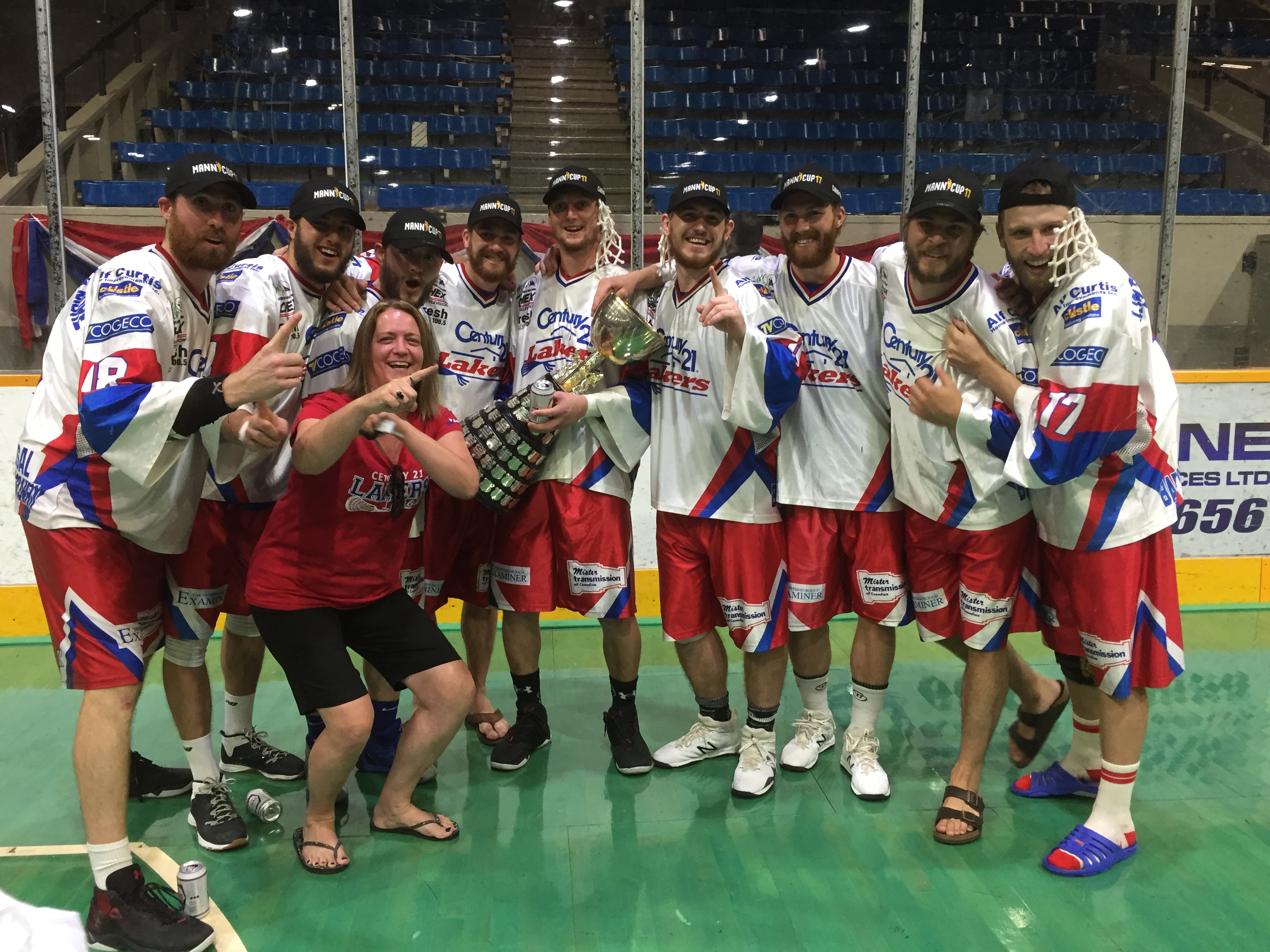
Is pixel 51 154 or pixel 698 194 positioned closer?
pixel 698 194

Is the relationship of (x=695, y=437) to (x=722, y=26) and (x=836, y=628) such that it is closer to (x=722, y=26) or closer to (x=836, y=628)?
(x=836, y=628)

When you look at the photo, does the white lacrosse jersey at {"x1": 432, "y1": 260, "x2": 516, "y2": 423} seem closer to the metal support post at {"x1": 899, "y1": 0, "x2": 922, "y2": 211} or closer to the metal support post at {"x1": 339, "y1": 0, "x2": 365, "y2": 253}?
the metal support post at {"x1": 339, "y1": 0, "x2": 365, "y2": 253}

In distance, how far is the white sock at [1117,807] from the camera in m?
2.62

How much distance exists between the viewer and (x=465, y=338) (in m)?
3.14

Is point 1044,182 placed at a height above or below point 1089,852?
above

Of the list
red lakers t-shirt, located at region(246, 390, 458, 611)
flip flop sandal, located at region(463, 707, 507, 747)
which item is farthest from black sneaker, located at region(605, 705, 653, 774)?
red lakers t-shirt, located at region(246, 390, 458, 611)

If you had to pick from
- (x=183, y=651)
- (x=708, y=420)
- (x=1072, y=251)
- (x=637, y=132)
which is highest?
(x=637, y=132)

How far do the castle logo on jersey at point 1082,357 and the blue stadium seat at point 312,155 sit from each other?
11.2 ft

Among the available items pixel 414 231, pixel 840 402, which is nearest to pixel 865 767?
pixel 840 402

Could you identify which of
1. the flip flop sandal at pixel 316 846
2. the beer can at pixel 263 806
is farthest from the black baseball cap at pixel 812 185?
the beer can at pixel 263 806

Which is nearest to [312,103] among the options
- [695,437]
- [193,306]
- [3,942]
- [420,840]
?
[193,306]

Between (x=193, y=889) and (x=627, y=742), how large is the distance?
1384mm

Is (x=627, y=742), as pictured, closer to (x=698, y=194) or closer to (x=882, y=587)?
(x=882, y=587)

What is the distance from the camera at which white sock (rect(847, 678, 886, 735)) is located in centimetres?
306
